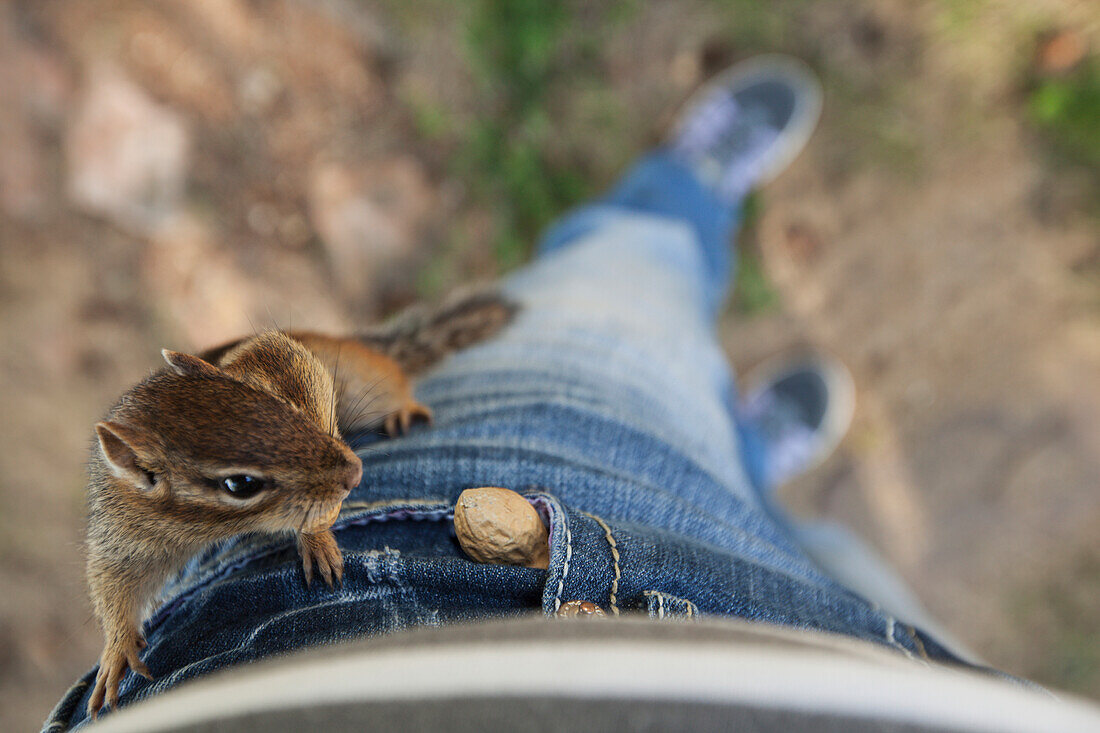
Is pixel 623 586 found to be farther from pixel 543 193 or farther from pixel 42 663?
pixel 42 663

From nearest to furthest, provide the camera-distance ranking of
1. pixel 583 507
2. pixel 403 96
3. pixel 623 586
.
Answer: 1. pixel 623 586
2. pixel 583 507
3. pixel 403 96

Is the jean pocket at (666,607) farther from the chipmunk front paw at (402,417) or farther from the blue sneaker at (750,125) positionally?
the blue sneaker at (750,125)

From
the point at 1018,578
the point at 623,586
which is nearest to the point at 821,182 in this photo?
the point at 1018,578

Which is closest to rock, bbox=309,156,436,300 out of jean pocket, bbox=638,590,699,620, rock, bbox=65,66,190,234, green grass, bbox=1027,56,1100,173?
rock, bbox=65,66,190,234

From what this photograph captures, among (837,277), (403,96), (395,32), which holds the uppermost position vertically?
(395,32)

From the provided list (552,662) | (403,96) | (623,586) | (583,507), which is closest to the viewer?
(552,662)
